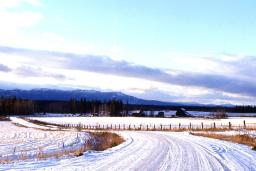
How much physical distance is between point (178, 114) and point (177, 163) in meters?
160

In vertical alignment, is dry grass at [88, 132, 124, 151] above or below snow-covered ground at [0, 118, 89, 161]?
above

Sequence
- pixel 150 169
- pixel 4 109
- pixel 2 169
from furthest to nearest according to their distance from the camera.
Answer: pixel 4 109, pixel 150 169, pixel 2 169

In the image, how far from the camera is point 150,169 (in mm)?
15523

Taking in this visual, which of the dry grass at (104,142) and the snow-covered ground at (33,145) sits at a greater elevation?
the dry grass at (104,142)

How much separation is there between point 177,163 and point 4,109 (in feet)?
602

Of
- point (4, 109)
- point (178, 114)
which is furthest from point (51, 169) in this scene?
point (4, 109)

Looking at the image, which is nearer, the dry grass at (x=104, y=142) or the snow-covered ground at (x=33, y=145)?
the snow-covered ground at (x=33, y=145)

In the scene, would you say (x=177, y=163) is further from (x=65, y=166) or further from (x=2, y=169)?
(x=2, y=169)

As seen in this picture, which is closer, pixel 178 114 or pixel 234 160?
pixel 234 160

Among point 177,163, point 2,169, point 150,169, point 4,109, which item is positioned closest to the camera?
point 2,169

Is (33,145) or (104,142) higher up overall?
(104,142)

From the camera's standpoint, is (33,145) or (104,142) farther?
(104,142)

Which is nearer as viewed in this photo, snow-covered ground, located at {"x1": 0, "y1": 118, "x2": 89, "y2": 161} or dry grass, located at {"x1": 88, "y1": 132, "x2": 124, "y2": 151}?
snow-covered ground, located at {"x1": 0, "y1": 118, "x2": 89, "y2": 161}

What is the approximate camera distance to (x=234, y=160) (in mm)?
19344
